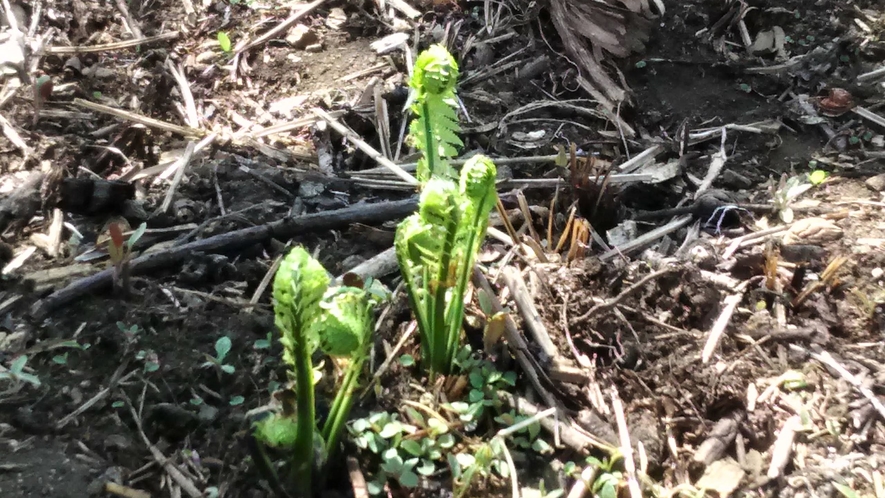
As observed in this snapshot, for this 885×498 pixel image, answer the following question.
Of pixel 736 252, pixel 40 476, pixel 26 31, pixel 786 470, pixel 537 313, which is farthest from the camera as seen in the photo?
pixel 26 31

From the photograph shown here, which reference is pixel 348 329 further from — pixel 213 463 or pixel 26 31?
pixel 26 31

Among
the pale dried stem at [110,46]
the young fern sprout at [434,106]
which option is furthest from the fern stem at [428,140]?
the pale dried stem at [110,46]

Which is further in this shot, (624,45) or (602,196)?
(624,45)

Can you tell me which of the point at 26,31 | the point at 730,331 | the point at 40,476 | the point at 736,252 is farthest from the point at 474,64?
the point at 40,476

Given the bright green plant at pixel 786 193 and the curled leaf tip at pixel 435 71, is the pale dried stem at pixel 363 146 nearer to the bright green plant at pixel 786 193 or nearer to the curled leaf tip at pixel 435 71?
the curled leaf tip at pixel 435 71

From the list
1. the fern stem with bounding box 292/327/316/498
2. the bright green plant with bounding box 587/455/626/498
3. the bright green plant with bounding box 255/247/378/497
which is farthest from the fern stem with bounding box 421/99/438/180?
the bright green plant with bounding box 587/455/626/498

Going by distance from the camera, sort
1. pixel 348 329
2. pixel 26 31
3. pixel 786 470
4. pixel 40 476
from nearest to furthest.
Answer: pixel 348 329 < pixel 40 476 < pixel 786 470 < pixel 26 31

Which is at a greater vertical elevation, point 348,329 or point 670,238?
point 348,329

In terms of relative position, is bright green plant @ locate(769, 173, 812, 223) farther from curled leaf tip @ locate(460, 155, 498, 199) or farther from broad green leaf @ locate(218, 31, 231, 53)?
broad green leaf @ locate(218, 31, 231, 53)
